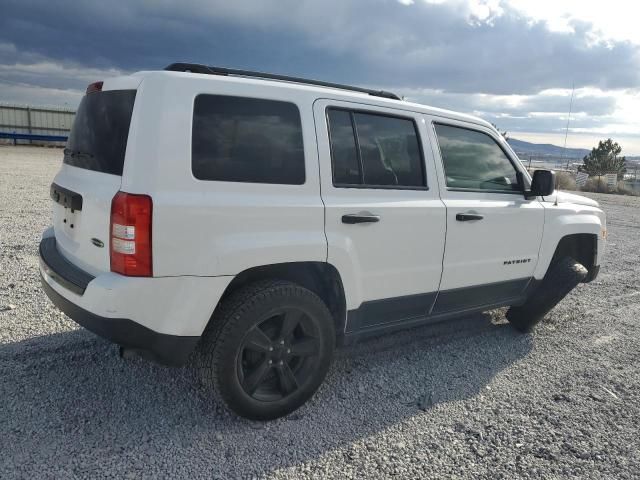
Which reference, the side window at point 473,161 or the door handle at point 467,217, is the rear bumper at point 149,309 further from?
the side window at point 473,161

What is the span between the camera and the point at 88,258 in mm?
2799

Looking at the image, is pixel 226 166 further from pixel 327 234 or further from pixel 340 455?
pixel 340 455

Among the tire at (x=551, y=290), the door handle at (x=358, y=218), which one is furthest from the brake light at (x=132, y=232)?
the tire at (x=551, y=290)

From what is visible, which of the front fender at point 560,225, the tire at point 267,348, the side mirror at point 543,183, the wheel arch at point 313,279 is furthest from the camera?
the front fender at point 560,225

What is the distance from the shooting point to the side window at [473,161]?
3.79 meters

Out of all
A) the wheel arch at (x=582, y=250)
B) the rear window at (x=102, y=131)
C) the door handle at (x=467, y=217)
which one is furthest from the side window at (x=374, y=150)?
the wheel arch at (x=582, y=250)

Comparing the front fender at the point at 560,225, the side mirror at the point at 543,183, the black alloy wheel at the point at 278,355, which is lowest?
the black alloy wheel at the point at 278,355

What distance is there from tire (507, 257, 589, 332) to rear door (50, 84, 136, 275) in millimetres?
3647

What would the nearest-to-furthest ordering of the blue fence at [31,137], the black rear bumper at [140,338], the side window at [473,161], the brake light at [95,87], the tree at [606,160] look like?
1. the black rear bumper at [140,338]
2. the brake light at [95,87]
3. the side window at [473,161]
4. the blue fence at [31,137]
5. the tree at [606,160]

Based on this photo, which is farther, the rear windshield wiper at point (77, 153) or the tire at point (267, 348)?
the rear windshield wiper at point (77, 153)

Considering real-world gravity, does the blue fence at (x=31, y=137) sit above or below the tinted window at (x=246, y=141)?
above

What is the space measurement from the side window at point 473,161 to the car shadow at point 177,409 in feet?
4.59

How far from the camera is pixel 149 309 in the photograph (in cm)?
257

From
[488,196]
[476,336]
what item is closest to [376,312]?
[488,196]
